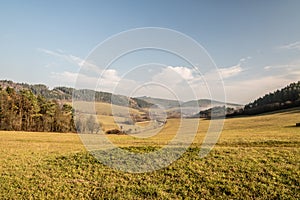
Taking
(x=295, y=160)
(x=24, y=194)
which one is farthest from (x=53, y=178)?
(x=295, y=160)

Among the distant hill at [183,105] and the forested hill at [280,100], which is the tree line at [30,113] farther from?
the forested hill at [280,100]

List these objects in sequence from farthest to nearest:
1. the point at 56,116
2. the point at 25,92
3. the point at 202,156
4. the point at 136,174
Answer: the point at 56,116
the point at 25,92
the point at 202,156
the point at 136,174

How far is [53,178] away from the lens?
12344 millimetres

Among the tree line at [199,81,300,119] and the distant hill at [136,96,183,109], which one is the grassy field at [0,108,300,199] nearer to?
the distant hill at [136,96,183,109]

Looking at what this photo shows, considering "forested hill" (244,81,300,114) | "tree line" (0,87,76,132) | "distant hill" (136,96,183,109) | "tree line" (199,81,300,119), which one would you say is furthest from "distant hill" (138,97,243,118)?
"forested hill" (244,81,300,114)

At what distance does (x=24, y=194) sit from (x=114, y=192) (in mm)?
4154

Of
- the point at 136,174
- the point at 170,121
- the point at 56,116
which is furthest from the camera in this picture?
the point at 56,116

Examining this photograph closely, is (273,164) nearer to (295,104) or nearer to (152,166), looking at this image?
(152,166)

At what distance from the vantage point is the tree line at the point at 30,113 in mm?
66062

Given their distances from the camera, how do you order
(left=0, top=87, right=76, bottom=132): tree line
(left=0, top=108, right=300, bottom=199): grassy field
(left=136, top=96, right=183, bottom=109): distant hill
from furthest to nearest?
(left=0, top=87, right=76, bottom=132): tree line
(left=136, top=96, right=183, bottom=109): distant hill
(left=0, top=108, right=300, bottom=199): grassy field

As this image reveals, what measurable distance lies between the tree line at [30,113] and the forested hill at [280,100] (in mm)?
79102

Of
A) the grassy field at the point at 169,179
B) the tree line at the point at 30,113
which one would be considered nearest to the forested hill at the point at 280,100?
the tree line at the point at 30,113

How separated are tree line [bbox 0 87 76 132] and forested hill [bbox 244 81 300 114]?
79.1 meters

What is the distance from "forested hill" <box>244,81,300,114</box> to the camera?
9800 cm
